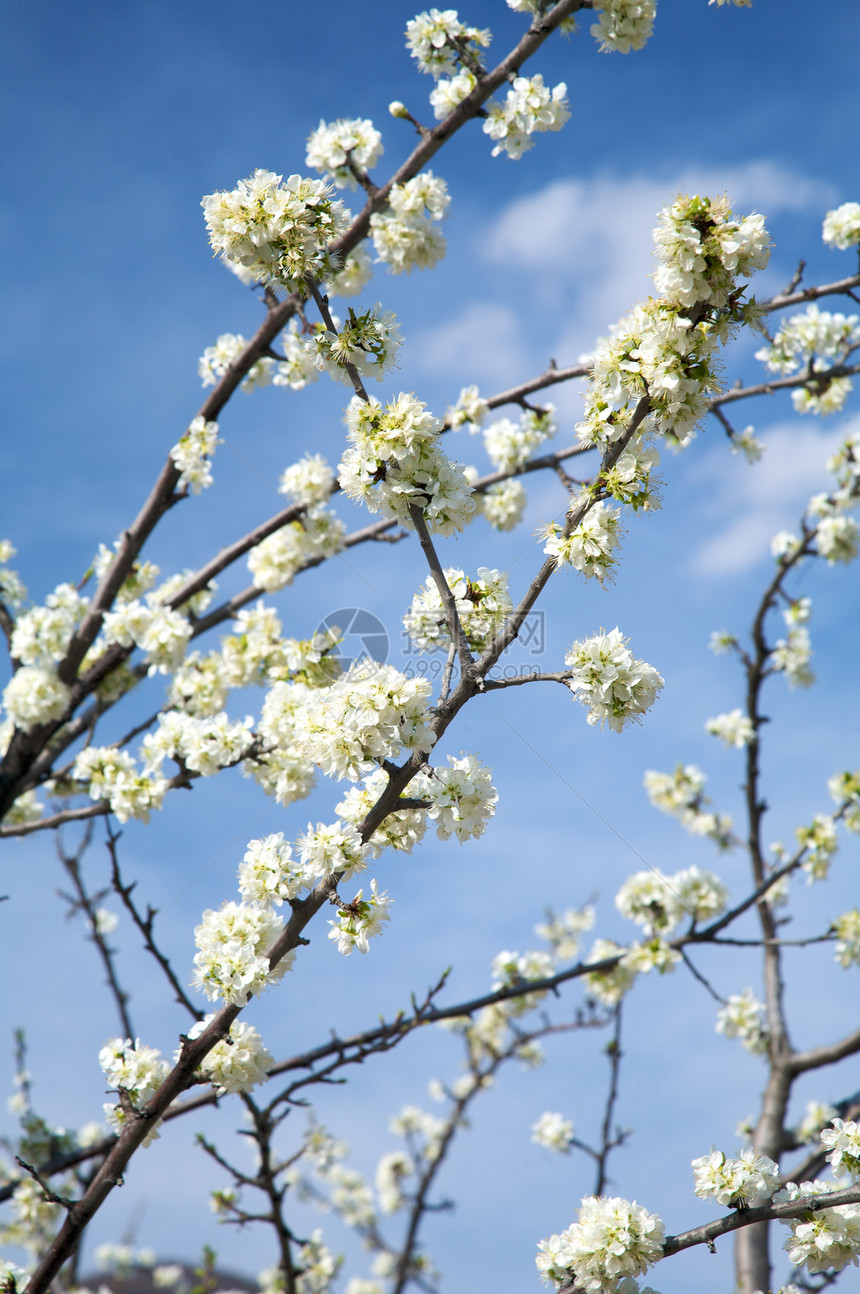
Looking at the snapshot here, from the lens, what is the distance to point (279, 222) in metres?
3.03

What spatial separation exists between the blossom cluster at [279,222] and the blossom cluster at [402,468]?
58 centimetres

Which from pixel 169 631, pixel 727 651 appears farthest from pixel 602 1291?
pixel 727 651

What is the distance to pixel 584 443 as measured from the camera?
3043mm

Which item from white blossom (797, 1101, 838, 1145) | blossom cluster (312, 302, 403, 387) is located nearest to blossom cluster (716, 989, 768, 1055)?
white blossom (797, 1101, 838, 1145)

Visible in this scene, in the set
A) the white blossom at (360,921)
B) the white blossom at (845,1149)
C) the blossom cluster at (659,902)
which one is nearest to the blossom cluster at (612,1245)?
the white blossom at (845,1149)

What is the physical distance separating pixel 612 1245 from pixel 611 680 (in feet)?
5.97

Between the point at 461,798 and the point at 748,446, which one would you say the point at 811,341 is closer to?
the point at 748,446

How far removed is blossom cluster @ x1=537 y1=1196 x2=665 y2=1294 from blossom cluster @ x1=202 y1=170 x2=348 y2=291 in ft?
10.9

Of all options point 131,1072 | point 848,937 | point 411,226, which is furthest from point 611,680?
point 848,937

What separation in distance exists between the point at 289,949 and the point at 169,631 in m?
3.27

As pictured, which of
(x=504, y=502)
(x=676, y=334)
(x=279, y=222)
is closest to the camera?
(x=676, y=334)

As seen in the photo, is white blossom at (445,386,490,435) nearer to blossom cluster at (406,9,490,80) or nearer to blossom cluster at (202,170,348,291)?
blossom cluster at (406,9,490,80)

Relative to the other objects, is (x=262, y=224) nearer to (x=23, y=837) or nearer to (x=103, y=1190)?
(x=103, y=1190)

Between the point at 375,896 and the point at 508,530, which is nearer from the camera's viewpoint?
the point at 375,896
